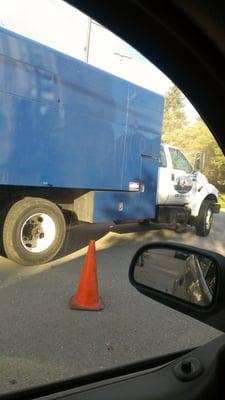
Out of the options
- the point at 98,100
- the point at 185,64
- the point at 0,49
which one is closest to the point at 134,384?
the point at 185,64

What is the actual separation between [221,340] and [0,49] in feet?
19.9

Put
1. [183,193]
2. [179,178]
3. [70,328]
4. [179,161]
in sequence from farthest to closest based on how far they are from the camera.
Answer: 1. [183,193]
2. [179,161]
3. [179,178]
4. [70,328]

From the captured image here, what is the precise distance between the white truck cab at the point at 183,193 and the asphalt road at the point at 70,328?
367 cm

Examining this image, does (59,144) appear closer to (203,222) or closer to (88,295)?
(88,295)

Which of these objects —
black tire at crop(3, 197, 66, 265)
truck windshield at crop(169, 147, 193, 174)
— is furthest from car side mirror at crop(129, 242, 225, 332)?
truck windshield at crop(169, 147, 193, 174)

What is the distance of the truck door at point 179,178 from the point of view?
37.7 ft

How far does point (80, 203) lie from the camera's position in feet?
30.1

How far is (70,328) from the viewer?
4973 mm

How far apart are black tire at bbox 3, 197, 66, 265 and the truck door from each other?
145 inches

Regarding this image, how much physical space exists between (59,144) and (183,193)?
4432mm

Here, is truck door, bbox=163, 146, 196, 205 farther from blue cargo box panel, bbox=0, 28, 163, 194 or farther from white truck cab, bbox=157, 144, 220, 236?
blue cargo box panel, bbox=0, 28, 163, 194

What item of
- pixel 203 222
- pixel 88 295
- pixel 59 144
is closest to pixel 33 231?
pixel 59 144

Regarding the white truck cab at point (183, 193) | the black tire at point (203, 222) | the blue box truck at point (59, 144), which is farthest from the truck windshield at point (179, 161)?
the blue box truck at point (59, 144)

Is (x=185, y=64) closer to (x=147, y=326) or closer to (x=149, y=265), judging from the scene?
(x=149, y=265)
